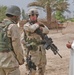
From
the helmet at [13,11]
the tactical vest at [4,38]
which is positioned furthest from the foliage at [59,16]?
the tactical vest at [4,38]

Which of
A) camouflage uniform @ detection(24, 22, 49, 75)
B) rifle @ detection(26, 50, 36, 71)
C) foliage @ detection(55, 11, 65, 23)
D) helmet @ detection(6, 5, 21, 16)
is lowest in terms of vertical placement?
foliage @ detection(55, 11, 65, 23)

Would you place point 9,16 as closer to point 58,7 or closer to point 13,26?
point 13,26

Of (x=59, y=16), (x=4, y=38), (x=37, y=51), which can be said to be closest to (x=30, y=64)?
(x=37, y=51)

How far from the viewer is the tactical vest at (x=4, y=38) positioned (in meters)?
4.92

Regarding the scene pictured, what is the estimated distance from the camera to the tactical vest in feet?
16.1

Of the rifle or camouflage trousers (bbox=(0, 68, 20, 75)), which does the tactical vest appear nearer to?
camouflage trousers (bbox=(0, 68, 20, 75))

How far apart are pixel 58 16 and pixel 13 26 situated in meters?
29.1

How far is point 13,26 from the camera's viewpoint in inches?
191

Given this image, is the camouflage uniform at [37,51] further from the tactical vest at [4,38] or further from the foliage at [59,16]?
the foliage at [59,16]

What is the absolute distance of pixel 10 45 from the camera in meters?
4.97

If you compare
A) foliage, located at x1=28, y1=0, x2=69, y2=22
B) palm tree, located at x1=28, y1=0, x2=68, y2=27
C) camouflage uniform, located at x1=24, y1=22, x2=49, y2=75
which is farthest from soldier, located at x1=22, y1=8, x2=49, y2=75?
foliage, located at x1=28, y1=0, x2=69, y2=22

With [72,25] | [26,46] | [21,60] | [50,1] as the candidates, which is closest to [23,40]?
[26,46]

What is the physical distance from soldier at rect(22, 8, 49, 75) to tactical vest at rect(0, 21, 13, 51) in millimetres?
1686

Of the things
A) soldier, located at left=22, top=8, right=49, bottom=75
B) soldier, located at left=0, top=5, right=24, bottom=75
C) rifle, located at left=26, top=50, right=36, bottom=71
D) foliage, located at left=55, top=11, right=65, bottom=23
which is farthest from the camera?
foliage, located at left=55, top=11, right=65, bottom=23
